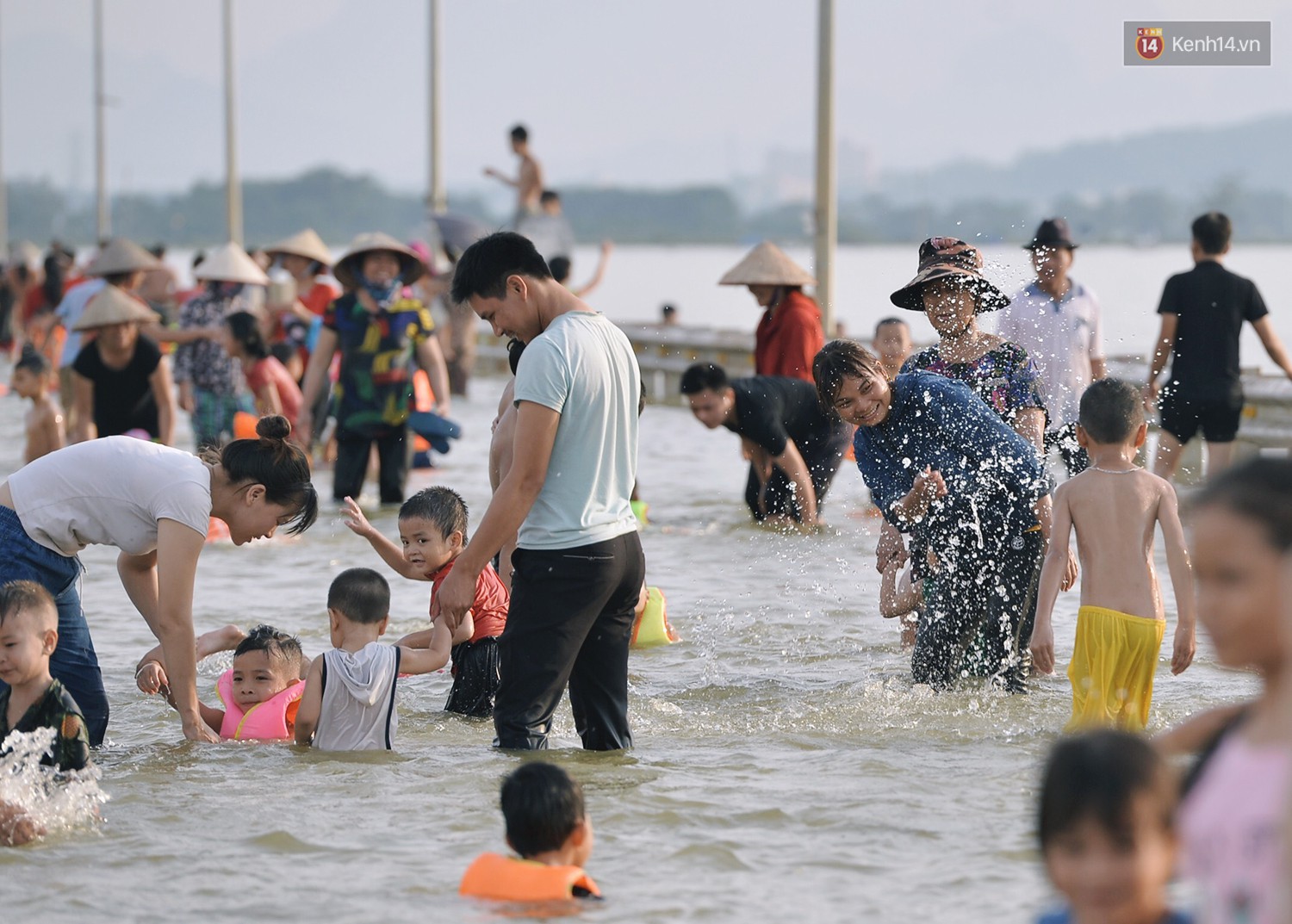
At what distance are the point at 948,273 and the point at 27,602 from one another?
3.92 metres

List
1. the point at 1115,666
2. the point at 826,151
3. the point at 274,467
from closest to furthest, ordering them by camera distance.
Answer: the point at 274,467
the point at 1115,666
the point at 826,151

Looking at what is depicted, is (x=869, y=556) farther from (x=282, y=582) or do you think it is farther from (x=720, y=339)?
(x=720, y=339)

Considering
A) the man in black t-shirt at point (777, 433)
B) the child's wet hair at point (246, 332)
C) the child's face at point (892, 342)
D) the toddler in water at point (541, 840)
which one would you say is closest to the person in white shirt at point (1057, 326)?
the child's face at point (892, 342)

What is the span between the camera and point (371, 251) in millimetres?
12523

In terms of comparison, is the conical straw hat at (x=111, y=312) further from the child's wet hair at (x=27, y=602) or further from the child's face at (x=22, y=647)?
the child's face at (x=22, y=647)

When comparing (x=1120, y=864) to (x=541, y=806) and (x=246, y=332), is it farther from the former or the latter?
(x=246, y=332)

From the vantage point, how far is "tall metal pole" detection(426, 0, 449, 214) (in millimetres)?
28672

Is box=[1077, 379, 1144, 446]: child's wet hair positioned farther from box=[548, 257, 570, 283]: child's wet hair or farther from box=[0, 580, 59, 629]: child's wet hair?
box=[548, 257, 570, 283]: child's wet hair

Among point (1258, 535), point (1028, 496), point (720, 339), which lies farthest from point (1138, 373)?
point (1258, 535)

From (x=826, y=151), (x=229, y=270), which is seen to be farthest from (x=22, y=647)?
(x=826, y=151)

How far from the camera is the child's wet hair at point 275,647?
6.55 metres

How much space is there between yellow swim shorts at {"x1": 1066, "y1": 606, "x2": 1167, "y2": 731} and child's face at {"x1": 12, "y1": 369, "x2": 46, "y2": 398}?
9614 mm

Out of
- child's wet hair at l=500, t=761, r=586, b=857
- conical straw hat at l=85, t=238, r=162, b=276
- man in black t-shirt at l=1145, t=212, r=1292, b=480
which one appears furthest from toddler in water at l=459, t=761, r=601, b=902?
conical straw hat at l=85, t=238, r=162, b=276

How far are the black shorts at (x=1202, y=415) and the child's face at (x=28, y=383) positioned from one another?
27.3ft
